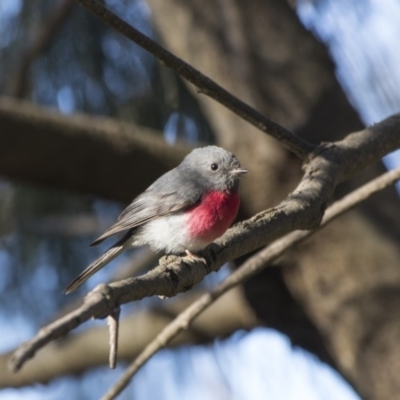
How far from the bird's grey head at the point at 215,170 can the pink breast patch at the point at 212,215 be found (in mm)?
81

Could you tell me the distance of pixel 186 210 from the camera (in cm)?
343

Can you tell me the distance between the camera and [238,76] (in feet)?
18.2

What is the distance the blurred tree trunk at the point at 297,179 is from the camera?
4859 millimetres

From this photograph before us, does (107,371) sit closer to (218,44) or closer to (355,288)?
(355,288)

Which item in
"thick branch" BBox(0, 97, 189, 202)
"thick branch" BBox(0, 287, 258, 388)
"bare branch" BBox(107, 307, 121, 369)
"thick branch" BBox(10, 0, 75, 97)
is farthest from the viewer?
"thick branch" BBox(10, 0, 75, 97)

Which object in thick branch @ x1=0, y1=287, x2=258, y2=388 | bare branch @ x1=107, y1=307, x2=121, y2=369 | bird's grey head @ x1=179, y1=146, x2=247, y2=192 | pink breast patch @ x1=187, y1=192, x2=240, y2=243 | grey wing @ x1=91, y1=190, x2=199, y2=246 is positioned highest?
thick branch @ x1=0, y1=287, x2=258, y2=388

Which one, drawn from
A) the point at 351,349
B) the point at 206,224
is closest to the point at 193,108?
the point at 351,349

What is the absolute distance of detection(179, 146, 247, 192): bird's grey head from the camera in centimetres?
359

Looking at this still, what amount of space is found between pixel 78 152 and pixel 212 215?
194 centimetres

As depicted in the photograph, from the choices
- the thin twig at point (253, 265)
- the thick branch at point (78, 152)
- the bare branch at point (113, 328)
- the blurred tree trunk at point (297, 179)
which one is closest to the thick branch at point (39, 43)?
the blurred tree trunk at point (297, 179)

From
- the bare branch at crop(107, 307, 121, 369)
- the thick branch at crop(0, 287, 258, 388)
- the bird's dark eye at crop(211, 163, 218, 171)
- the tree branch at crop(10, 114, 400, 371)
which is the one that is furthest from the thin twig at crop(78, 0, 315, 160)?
the thick branch at crop(0, 287, 258, 388)

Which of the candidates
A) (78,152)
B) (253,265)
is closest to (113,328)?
(253,265)

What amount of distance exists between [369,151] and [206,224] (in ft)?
2.18

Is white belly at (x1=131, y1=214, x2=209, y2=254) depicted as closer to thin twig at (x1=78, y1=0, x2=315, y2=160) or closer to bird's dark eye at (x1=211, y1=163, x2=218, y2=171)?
bird's dark eye at (x1=211, y1=163, x2=218, y2=171)
